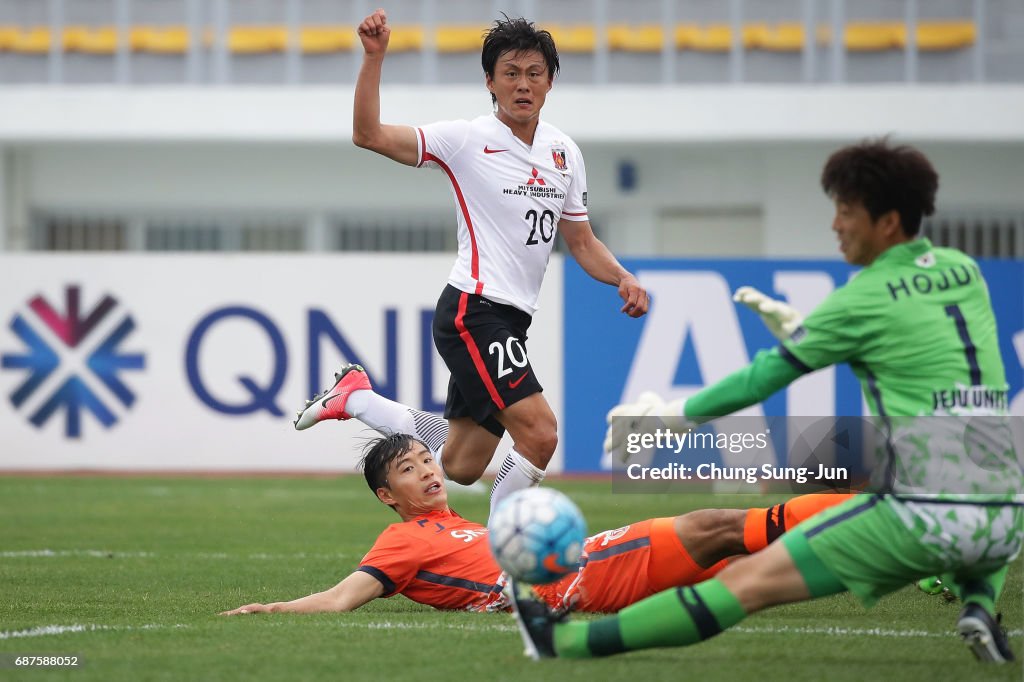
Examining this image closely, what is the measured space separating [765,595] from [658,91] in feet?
60.5

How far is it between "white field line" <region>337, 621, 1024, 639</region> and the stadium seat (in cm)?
1736

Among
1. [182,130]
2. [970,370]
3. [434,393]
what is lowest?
[434,393]

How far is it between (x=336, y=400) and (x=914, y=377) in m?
4.05

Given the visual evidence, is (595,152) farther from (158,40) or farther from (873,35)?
(158,40)

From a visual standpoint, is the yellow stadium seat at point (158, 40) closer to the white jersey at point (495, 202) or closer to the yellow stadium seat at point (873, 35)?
the yellow stadium seat at point (873, 35)

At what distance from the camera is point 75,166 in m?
23.9

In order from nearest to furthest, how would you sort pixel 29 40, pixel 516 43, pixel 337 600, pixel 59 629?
1. pixel 59 629
2. pixel 337 600
3. pixel 516 43
4. pixel 29 40

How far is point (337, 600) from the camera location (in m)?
6.08

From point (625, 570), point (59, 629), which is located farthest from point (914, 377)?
point (59, 629)

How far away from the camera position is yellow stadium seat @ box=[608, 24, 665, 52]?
74.8 feet

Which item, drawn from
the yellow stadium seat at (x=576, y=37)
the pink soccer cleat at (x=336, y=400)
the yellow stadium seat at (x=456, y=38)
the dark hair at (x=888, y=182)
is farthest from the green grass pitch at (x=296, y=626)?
the yellow stadium seat at (x=456, y=38)

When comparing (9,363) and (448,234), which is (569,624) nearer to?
(9,363)

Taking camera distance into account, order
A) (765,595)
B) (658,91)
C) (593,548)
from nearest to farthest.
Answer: (765,595), (593,548), (658,91)

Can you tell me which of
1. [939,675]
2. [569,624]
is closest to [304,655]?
[569,624]
